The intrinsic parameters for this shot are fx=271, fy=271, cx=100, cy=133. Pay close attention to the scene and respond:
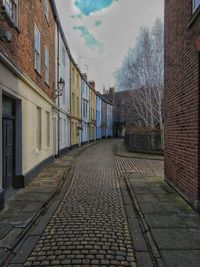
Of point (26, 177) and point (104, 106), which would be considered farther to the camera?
point (104, 106)

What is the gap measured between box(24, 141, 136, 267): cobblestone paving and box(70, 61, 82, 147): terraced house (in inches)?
694

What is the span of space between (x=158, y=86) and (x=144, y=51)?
13.3ft

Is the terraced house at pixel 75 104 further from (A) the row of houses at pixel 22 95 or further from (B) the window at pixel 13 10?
(B) the window at pixel 13 10

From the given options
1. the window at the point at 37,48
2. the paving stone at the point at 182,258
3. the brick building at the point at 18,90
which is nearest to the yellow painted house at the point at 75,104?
the window at the point at 37,48

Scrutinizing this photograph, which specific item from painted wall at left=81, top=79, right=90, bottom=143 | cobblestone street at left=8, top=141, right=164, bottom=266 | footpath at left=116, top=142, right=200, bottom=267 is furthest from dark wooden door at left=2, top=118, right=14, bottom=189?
painted wall at left=81, top=79, right=90, bottom=143

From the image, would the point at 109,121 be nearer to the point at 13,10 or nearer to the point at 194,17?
the point at 13,10

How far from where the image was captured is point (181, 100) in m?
6.88

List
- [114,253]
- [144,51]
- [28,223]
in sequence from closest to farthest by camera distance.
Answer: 1. [114,253]
2. [28,223]
3. [144,51]

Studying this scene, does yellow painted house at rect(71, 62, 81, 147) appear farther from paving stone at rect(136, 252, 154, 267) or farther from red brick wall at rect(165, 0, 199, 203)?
paving stone at rect(136, 252, 154, 267)

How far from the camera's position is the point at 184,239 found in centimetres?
418

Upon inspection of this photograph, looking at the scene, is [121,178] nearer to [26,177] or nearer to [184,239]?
[26,177]

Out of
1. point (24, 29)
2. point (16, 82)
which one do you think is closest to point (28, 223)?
point (16, 82)

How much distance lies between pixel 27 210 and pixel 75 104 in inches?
821

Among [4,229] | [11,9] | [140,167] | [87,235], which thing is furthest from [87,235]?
[140,167]
